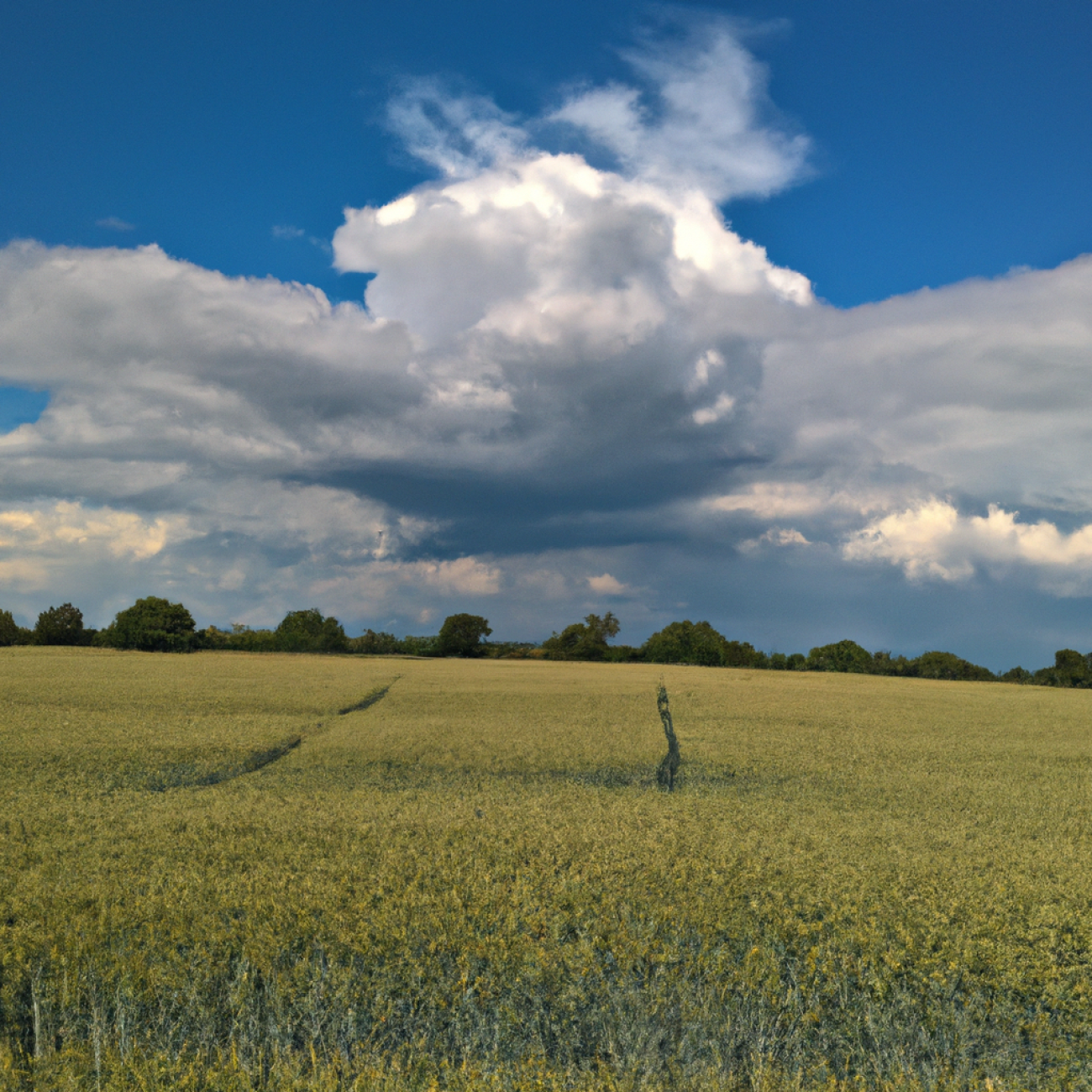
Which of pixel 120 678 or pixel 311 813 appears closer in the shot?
pixel 311 813

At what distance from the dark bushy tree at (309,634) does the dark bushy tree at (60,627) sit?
76.0 ft

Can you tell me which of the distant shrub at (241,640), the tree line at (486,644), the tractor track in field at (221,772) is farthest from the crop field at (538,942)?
the distant shrub at (241,640)

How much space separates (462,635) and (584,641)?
18244 millimetres

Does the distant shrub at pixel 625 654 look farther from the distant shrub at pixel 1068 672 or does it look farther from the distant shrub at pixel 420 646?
the distant shrub at pixel 1068 672

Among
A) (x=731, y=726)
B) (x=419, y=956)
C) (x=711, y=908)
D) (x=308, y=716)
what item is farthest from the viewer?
(x=308, y=716)

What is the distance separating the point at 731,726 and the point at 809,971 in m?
22.8

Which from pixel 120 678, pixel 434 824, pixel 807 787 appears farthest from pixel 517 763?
pixel 120 678

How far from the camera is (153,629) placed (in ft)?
273

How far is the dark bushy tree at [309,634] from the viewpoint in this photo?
315 ft

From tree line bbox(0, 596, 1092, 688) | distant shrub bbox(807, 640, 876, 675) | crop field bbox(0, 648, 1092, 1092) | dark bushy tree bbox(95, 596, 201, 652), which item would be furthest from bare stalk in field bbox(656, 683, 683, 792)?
dark bushy tree bbox(95, 596, 201, 652)

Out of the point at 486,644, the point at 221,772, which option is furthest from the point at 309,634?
the point at 221,772

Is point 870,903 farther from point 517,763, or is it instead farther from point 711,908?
point 517,763

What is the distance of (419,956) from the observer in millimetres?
7406

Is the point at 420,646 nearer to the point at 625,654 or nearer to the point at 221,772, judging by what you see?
the point at 625,654
